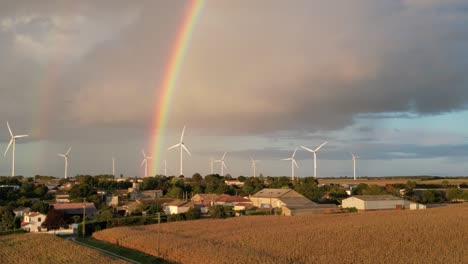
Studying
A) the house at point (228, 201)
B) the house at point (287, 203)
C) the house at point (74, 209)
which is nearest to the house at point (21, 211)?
the house at point (74, 209)

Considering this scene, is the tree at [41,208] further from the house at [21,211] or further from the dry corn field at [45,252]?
the dry corn field at [45,252]

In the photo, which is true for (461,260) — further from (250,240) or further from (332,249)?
(250,240)

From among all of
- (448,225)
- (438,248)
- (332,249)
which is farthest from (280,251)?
(448,225)

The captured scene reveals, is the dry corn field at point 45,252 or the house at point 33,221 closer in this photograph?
the dry corn field at point 45,252


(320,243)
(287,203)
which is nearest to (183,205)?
(287,203)

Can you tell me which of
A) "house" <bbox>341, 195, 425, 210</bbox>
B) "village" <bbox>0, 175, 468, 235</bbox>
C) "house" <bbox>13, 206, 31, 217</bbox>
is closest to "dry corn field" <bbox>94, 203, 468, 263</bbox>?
"village" <bbox>0, 175, 468, 235</bbox>

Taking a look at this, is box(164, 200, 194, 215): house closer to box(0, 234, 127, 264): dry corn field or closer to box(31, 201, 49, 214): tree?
box(31, 201, 49, 214): tree

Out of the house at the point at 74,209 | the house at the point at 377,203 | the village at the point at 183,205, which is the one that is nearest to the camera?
the village at the point at 183,205
